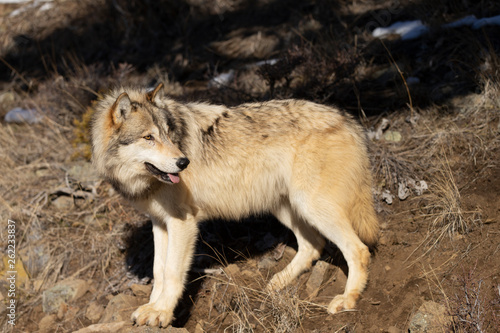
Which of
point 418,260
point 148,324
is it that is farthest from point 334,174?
point 148,324

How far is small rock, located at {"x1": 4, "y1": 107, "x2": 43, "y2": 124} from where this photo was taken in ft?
26.1

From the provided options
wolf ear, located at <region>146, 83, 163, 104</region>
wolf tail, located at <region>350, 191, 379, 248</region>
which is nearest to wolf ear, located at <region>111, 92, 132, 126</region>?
wolf ear, located at <region>146, 83, 163, 104</region>

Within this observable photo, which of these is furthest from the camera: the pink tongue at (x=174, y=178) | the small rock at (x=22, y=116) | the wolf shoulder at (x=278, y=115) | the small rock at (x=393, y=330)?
the small rock at (x=22, y=116)

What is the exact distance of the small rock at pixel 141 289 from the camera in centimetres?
485

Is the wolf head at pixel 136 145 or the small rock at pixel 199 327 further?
the small rock at pixel 199 327

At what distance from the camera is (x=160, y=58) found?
9203 mm

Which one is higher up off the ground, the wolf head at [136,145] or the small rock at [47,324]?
the wolf head at [136,145]

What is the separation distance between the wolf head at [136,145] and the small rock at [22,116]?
15.1 ft

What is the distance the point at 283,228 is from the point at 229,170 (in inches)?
61.0

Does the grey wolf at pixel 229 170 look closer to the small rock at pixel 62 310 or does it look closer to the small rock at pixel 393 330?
the small rock at pixel 393 330

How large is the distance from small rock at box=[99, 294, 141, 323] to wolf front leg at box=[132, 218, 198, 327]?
24.0 inches

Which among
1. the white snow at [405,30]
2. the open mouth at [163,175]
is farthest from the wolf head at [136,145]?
the white snow at [405,30]

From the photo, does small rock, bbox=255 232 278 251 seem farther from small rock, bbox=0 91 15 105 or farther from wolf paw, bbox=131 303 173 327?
small rock, bbox=0 91 15 105

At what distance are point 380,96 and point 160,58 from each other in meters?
4.93
